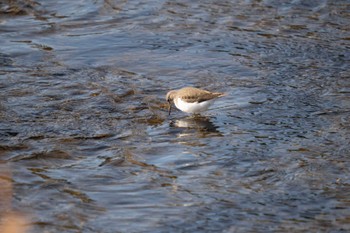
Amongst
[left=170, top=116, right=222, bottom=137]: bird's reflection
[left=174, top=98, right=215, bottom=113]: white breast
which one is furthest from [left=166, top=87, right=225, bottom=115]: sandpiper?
[left=170, top=116, right=222, bottom=137]: bird's reflection

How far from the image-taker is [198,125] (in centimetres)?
1070

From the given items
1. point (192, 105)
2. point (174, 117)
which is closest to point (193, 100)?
point (192, 105)

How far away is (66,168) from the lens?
9.17 m

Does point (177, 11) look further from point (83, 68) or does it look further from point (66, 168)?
point (66, 168)

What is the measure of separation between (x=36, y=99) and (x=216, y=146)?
2883 millimetres

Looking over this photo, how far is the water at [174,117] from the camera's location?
320 inches

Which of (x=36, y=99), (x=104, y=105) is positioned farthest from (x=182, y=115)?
(x=36, y=99)

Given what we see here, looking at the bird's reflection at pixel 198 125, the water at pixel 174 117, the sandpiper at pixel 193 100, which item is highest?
the sandpiper at pixel 193 100

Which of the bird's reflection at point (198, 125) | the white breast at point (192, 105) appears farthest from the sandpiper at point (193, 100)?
the bird's reflection at point (198, 125)

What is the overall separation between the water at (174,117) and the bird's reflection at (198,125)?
3 cm

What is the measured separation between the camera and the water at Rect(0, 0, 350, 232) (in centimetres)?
812

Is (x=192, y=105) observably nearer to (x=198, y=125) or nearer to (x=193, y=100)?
(x=193, y=100)

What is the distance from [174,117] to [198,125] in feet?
1.75

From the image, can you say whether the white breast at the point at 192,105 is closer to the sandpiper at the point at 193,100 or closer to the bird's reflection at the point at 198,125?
the sandpiper at the point at 193,100
